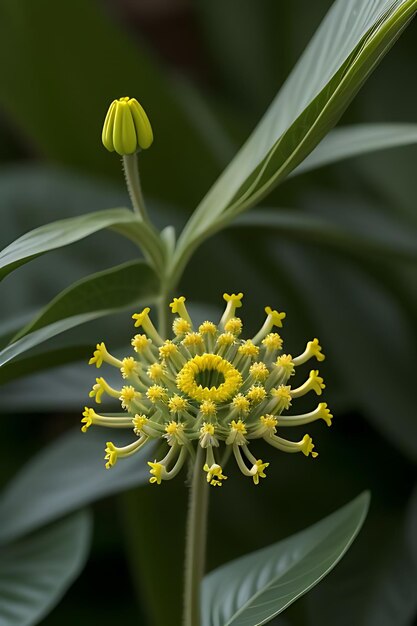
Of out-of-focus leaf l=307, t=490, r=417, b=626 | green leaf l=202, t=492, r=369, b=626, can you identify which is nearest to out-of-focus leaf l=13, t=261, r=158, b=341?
green leaf l=202, t=492, r=369, b=626

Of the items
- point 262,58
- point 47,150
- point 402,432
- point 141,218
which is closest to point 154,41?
point 262,58

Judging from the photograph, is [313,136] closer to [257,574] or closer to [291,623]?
[257,574]

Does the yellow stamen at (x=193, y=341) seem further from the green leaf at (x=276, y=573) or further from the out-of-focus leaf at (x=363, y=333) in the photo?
the out-of-focus leaf at (x=363, y=333)

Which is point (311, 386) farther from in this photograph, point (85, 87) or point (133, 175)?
point (85, 87)

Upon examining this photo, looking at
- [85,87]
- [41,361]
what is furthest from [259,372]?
[85,87]

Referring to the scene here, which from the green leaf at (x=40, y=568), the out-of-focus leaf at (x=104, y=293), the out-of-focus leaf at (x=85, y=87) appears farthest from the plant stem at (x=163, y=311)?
the out-of-focus leaf at (x=85, y=87)

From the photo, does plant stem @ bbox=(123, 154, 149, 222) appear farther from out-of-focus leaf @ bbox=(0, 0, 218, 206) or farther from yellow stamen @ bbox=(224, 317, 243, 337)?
out-of-focus leaf @ bbox=(0, 0, 218, 206)

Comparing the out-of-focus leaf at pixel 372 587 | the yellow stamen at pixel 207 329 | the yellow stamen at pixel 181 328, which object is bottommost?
the out-of-focus leaf at pixel 372 587
